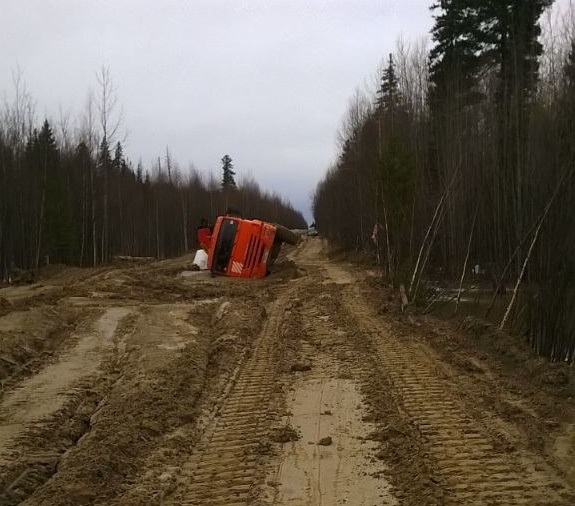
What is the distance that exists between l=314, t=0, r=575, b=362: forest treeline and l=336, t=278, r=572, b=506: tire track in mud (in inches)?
86.6

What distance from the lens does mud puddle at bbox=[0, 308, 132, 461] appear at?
614 cm

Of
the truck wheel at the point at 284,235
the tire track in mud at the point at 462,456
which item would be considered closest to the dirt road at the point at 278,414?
the tire track in mud at the point at 462,456

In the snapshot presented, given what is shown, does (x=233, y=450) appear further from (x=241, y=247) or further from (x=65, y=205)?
(x=65, y=205)

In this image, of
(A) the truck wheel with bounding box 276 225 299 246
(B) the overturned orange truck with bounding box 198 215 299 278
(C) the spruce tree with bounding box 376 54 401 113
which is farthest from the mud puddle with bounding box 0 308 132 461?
(C) the spruce tree with bounding box 376 54 401 113

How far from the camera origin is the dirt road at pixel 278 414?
4.54 metres

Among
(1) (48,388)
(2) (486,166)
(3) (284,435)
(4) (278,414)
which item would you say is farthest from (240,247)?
(3) (284,435)

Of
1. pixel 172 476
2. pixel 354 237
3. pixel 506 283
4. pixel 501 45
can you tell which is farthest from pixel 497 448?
pixel 354 237

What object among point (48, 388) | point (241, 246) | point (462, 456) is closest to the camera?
point (462, 456)

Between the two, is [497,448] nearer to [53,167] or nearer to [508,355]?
[508,355]

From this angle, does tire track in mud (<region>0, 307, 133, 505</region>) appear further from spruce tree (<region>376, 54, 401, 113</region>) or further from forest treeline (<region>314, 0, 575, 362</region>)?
spruce tree (<region>376, 54, 401, 113</region>)

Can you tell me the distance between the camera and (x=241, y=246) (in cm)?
2145

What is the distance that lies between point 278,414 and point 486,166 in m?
8.90

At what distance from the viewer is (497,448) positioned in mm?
5238

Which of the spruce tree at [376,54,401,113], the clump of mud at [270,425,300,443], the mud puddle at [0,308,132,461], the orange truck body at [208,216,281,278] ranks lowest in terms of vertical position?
the clump of mud at [270,425,300,443]
